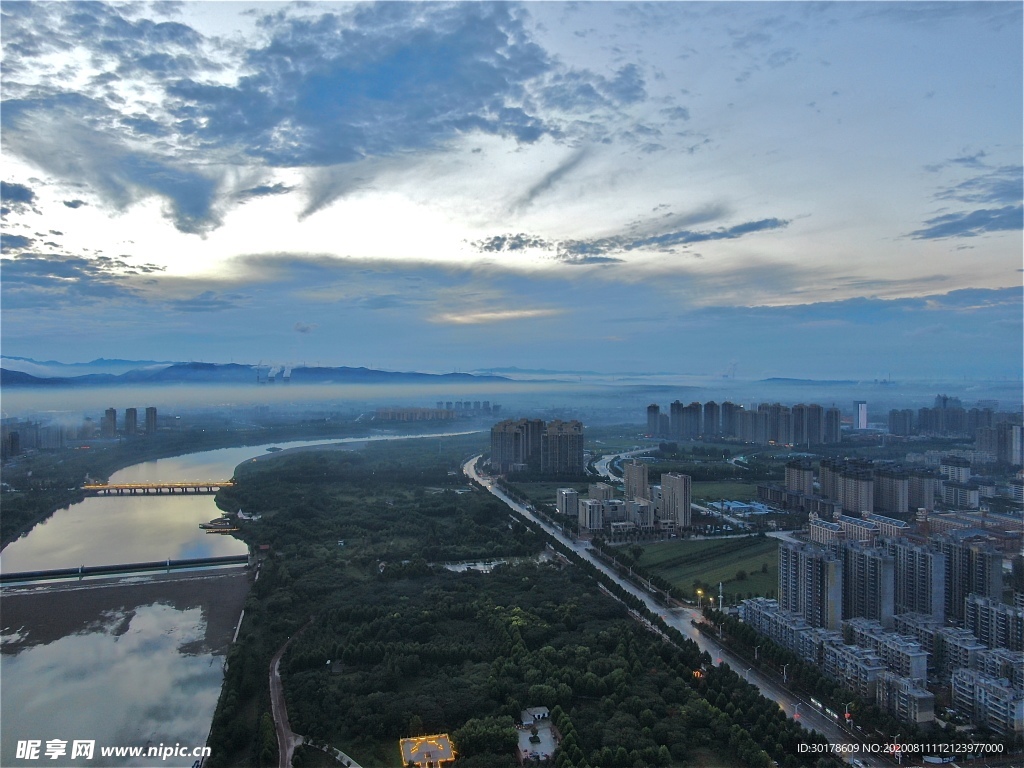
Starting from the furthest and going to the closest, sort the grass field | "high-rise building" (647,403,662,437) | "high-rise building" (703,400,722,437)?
"high-rise building" (647,403,662,437)
"high-rise building" (703,400,722,437)
the grass field

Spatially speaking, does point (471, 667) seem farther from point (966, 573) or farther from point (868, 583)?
point (966, 573)

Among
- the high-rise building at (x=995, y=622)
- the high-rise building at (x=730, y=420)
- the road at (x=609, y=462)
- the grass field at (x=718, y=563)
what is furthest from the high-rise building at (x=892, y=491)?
the high-rise building at (x=730, y=420)

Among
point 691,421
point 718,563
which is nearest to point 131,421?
point 691,421

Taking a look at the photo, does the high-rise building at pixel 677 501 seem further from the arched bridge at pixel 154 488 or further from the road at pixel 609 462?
the arched bridge at pixel 154 488

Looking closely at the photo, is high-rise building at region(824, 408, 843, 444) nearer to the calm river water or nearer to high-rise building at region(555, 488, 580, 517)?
high-rise building at region(555, 488, 580, 517)

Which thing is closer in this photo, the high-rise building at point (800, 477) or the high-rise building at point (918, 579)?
the high-rise building at point (918, 579)

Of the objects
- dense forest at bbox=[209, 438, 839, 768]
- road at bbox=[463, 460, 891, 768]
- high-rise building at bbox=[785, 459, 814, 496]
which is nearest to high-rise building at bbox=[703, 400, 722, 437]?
high-rise building at bbox=[785, 459, 814, 496]
